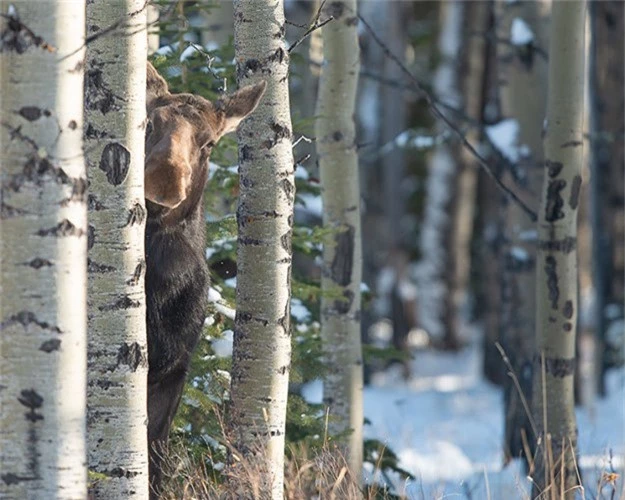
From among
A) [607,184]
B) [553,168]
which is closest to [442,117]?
[553,168]

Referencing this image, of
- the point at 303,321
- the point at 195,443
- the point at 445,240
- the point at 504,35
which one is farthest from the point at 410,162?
the point at 195,443

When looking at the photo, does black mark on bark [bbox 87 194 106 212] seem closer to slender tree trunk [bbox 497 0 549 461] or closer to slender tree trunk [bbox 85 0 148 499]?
slender tree trunk [bbox 85 0 148 499]

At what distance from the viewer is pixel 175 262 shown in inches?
211

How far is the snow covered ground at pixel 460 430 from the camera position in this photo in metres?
8.33

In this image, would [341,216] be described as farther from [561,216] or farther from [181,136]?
[181,136]

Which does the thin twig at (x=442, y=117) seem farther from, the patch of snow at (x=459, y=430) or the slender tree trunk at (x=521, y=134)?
the slender tree trunk at (x=521, y=134)

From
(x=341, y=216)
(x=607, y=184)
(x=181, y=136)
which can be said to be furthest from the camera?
(x=607, y=184)

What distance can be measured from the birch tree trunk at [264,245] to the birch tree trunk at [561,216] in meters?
2.84

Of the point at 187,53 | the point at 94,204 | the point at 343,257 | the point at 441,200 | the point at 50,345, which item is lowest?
the point at 50,345

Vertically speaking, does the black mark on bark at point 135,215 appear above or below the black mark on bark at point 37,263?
above

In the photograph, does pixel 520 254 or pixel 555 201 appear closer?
pixel 555 201

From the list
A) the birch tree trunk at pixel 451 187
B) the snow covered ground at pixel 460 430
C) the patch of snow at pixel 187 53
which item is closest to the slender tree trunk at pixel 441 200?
the birch tree trunk at pixel 451 187

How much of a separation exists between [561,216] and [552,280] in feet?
1.33

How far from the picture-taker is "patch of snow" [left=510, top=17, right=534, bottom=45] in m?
11.2
